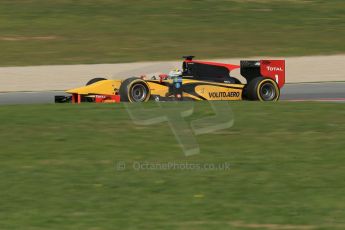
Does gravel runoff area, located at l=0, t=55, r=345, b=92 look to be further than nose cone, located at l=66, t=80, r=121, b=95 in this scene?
Yes

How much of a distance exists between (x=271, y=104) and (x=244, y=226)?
627 centimetres

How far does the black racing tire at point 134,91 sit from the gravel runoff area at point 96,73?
4.08 meters

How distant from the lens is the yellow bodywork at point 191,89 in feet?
51.9

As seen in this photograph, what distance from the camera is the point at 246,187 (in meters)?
7.84

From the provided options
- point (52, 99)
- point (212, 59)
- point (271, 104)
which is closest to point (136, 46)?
point (212, 59)

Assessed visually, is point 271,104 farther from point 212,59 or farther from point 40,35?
point 40,35

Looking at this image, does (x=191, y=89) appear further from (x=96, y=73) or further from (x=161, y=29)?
(x=161, y=29)

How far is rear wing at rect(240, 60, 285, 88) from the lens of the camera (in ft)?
55.6

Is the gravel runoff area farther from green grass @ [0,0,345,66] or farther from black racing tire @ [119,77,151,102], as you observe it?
black racing tire @ [119,77,151,102]

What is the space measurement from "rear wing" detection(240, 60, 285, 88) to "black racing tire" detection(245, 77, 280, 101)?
0.52 m

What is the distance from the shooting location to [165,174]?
840 centimetres

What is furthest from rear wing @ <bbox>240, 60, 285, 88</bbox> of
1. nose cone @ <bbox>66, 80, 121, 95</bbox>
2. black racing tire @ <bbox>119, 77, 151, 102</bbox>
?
nose cone @ <bbox>66, 80, 121, 95</bbox>

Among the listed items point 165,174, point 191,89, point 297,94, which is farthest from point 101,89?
point 165,174

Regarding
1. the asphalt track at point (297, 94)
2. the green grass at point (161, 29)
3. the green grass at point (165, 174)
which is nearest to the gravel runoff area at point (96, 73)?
the asphalt track at point (297, 94)
